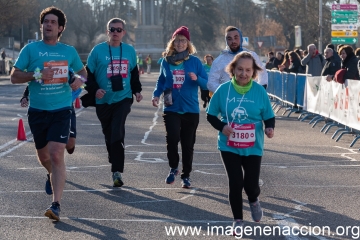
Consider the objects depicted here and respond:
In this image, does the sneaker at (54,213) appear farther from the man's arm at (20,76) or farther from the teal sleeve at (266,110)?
the teal sleeve at (266,110)

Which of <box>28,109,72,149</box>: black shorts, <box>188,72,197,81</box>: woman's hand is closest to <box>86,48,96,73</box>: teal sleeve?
<box>188,72,197,81</box>: woman's hand

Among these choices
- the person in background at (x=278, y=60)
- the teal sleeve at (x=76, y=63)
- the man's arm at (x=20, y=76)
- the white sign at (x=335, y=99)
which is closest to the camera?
the man's arm at (x=20, y=76)

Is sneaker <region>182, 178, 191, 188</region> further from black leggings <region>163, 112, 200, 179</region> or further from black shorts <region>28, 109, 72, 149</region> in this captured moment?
black shorts <region>28, 109, 72, 149</region>

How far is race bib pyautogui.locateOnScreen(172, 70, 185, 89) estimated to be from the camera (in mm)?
10430

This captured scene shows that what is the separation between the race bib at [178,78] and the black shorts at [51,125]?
200cm

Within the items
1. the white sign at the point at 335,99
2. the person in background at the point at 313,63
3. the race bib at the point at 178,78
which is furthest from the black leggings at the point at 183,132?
the person in background at the point at 313,63

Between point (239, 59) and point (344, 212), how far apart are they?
2.07 meters

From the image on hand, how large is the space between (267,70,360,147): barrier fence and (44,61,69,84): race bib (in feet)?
25.7

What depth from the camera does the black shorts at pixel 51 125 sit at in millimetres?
8633

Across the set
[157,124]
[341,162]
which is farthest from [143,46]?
[341,162]

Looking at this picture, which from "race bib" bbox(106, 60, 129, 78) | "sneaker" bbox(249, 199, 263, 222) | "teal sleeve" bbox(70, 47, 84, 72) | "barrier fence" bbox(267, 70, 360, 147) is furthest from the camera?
"barrier fence" bbox(267, 70, 360, 147)

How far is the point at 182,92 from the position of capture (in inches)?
412

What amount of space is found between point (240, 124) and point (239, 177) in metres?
0.46

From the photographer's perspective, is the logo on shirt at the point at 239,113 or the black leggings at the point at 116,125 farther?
the black leggings at the point at 116,125
